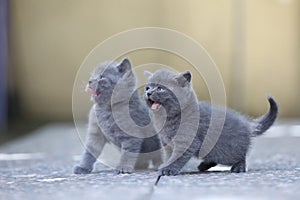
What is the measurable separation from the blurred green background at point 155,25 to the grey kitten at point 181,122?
5412mm

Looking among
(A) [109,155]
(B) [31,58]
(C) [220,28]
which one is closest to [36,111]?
(B) [31,58]

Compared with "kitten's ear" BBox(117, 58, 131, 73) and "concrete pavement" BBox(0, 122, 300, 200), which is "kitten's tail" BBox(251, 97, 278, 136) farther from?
"kitten's ear" BBox(117, 58, 131, 73)

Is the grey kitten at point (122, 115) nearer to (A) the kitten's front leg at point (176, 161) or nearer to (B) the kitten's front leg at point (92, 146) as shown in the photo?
(B) the kitten's front leg at point (92, 146)

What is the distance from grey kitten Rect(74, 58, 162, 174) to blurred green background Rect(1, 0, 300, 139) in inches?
208

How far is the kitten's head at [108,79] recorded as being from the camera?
127 inches

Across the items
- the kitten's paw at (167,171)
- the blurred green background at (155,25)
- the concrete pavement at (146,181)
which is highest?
the blurred green background at (155,25)

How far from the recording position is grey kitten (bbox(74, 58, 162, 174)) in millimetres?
3195

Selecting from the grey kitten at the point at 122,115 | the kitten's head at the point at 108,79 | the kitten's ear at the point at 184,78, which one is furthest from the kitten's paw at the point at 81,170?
the kitten's ear at the point at 184,78

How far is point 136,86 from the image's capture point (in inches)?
130

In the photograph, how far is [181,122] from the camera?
3.01 meters

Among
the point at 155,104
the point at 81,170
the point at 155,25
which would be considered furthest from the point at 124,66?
the point at 155,25

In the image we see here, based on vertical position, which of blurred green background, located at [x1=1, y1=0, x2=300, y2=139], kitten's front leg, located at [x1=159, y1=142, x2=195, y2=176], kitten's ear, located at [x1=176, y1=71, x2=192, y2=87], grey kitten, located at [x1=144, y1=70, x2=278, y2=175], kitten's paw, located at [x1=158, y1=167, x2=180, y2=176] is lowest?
kitten's paw, located at [x1=158, y1=167, x2=180, y2=176]

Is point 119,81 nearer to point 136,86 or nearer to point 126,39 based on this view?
point 136,86

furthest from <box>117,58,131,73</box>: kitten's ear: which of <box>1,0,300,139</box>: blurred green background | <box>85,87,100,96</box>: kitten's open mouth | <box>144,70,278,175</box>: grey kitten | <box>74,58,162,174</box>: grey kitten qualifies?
<box>1,0,300,139</box>: blurred green background
